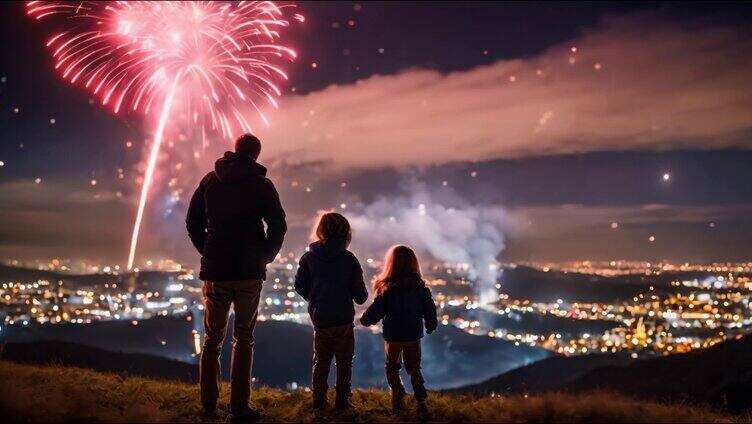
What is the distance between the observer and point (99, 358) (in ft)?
86.6

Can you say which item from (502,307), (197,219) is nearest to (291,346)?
(502,307)

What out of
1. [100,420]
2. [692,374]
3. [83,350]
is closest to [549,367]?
[692,374]

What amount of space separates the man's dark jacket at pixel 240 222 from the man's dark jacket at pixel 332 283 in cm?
69

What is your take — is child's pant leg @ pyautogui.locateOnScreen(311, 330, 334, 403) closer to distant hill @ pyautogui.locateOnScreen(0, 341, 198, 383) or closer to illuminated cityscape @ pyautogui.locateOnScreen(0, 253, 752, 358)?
distant hill @ pyautogui.locateOnScreen(0, 341, 198, 383)

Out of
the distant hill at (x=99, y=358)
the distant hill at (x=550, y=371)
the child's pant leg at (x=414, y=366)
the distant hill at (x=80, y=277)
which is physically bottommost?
the distant hill at (x=550, y=371)

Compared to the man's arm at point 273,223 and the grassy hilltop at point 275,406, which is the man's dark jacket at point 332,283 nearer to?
the man's arm at point 273,223

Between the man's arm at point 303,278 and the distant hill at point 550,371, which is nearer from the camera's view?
the man's arm at point 303,278

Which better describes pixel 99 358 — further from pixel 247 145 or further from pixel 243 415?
pixel 247 145

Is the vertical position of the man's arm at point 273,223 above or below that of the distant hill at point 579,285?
below

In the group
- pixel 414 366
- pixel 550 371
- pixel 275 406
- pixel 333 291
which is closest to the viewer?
pixel 333 291

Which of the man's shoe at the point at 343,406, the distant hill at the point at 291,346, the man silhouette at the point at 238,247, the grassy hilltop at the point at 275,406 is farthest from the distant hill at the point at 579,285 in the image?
the man silhouette at the point at 238,247

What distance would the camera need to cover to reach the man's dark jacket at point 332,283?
742 centimetres

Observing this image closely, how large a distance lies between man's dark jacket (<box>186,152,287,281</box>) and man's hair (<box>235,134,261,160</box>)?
59mm

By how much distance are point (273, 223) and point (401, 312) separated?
80.8 inches
